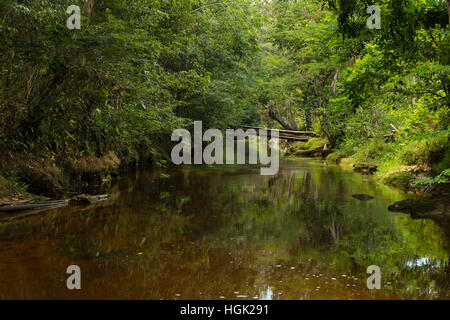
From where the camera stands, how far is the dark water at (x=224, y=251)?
2969 millimetres

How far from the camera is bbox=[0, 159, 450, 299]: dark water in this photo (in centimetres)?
297

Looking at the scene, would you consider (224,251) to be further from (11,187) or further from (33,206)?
(11,187)

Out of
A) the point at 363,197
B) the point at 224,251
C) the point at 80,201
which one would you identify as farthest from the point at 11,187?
the point at 363,197

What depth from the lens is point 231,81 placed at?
17.0 metres

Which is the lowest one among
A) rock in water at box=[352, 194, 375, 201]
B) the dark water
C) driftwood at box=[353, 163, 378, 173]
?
the dark water

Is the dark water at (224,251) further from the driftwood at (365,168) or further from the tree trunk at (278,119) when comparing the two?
the tree trunk at (278,119)

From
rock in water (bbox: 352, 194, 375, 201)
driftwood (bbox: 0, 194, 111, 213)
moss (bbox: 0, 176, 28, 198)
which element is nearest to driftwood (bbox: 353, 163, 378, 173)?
rock in water (bbox: 352, 194, 375, 201)

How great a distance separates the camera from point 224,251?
397cm

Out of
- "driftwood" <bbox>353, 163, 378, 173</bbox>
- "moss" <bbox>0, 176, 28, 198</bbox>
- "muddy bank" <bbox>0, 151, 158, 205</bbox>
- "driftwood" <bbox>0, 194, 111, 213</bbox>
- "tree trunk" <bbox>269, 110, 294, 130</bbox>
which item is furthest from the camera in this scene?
"tree trunk" <bbox>269, 110, 294, 130</bbox>

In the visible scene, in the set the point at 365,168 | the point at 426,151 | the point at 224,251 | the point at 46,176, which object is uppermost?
the point at 426,151

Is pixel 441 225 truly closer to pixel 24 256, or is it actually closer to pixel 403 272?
pixel 403 272

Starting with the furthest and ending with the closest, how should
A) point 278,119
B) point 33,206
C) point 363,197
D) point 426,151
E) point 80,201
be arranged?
point 278,119 < point 426,151 < point 363,197 < point 80,201 < point 33,206

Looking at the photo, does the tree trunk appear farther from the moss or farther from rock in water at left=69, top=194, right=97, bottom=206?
the moss

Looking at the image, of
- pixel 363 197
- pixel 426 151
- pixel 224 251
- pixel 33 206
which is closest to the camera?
pixel 224 251
